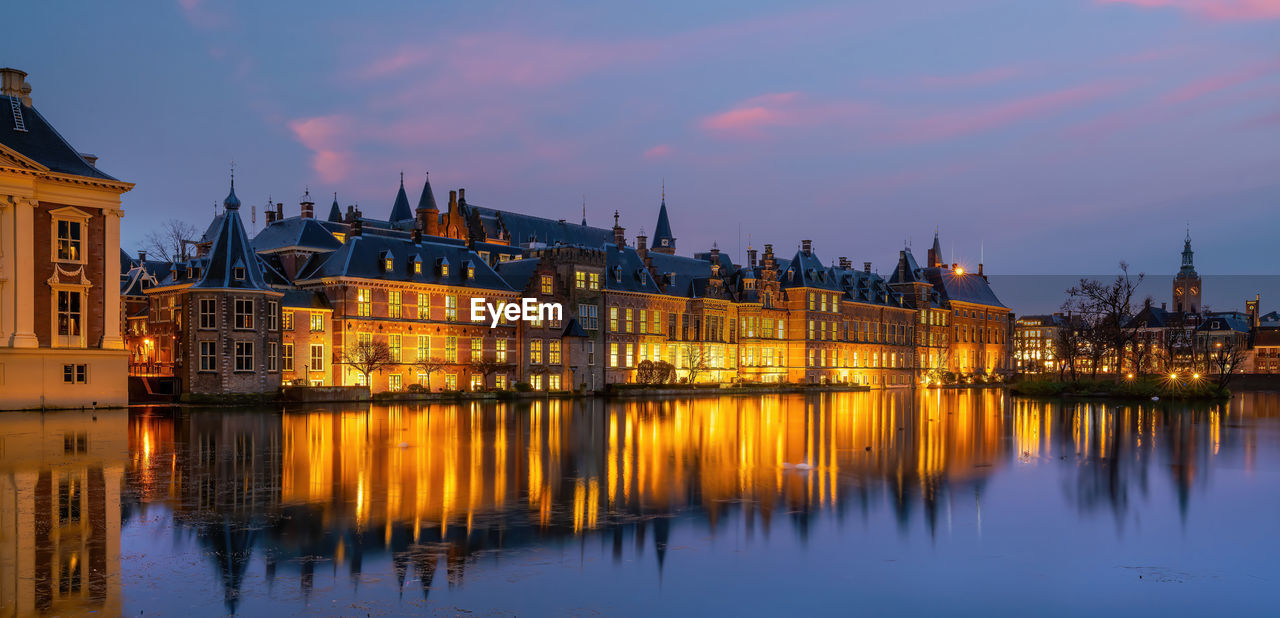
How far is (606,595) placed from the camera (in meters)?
11.7

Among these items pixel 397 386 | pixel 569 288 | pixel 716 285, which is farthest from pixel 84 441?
pixel 716 285

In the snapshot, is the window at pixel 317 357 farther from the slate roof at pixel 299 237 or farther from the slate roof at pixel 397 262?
the slate roof at pixel 299 237

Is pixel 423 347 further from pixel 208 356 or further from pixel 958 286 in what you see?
pixel 958 286

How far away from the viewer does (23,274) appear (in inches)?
1684

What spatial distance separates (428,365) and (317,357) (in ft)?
21.8

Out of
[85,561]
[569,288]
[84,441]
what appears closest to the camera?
[85,561]

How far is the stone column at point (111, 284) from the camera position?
45.4 meters

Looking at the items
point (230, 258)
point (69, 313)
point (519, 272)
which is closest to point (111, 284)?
point (69, 313)

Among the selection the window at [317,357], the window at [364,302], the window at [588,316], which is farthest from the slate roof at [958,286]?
the window at [317,357]

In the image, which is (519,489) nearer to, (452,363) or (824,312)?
(452,363)

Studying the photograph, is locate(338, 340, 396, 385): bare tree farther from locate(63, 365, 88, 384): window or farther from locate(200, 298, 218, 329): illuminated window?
locate(63, 365, 88, 384): window

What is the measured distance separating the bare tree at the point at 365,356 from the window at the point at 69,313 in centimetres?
1569

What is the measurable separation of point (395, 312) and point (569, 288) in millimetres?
14085

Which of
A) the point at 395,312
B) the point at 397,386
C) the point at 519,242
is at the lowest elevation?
the point at 397,386
